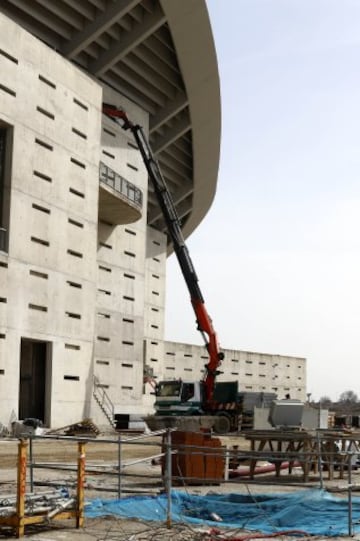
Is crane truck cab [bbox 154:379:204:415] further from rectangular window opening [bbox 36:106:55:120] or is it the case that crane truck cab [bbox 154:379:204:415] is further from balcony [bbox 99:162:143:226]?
rectangular window opening [bbox 36:106:55:120]

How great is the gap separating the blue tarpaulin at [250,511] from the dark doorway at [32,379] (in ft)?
90.1

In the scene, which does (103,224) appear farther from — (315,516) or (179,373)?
(315,516)

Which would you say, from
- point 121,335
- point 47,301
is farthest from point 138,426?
point 47,301

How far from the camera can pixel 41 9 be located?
44.7 m

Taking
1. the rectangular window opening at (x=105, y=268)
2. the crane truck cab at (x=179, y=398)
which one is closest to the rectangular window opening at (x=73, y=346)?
the crane truck cab at (x=179, y=398)

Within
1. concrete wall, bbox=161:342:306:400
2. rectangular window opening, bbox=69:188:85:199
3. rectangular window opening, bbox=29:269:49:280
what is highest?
rectangular window opening, bbox=69:188:85:199

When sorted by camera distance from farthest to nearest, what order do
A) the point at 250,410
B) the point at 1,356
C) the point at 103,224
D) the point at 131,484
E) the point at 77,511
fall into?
the point at 103,224 < the point at 250,410 < the point at 1,356 < the point at 131,484 < the point at 77,511

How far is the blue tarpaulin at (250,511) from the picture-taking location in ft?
37.4

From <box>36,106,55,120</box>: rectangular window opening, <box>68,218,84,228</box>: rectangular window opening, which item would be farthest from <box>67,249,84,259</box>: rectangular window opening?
<box>36,106,55,120</box>: rectangular window opening

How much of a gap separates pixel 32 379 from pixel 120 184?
13.2 meters

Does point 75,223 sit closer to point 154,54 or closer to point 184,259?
point 184,259

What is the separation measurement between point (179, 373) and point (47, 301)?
128 feet

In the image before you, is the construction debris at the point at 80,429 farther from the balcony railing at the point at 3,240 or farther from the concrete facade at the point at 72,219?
the balcony railing at the point at 3,240

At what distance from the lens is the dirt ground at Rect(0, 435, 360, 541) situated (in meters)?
10.1
